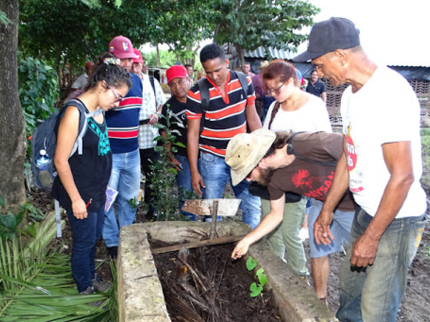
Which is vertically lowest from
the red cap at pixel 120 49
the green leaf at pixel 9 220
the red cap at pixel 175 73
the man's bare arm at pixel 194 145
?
the green leaf at pixel 9 220

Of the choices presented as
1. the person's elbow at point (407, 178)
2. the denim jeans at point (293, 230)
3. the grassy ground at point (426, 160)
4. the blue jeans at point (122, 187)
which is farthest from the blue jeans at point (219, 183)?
the grassy ground at point (426, 160)

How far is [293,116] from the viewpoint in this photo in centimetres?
279

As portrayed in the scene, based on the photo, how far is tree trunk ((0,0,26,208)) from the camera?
2.77 meters

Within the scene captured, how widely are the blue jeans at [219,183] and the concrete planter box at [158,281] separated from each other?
51 centimetres

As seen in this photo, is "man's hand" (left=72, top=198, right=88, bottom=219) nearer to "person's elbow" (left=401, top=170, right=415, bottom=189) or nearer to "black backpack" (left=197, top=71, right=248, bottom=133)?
"black backpack" (left=197, top=71, right=248, bottom=133)

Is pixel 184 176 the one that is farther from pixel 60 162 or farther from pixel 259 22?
pixel 259 22

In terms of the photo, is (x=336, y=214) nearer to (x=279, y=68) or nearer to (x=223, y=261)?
(x=223, y=261)

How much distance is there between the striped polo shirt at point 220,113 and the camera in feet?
10.5

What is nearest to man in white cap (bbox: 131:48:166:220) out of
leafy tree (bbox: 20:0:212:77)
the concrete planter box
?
the concrete planter box

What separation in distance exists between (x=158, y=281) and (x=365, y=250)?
1.09 meters

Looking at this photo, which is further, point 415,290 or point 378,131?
point 415,290

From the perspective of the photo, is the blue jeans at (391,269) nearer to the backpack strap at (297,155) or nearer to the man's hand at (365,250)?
the man's hand at (365,250)

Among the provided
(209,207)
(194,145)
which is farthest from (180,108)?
(209,207)

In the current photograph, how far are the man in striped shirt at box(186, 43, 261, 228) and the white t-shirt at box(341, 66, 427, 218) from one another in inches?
55.2
